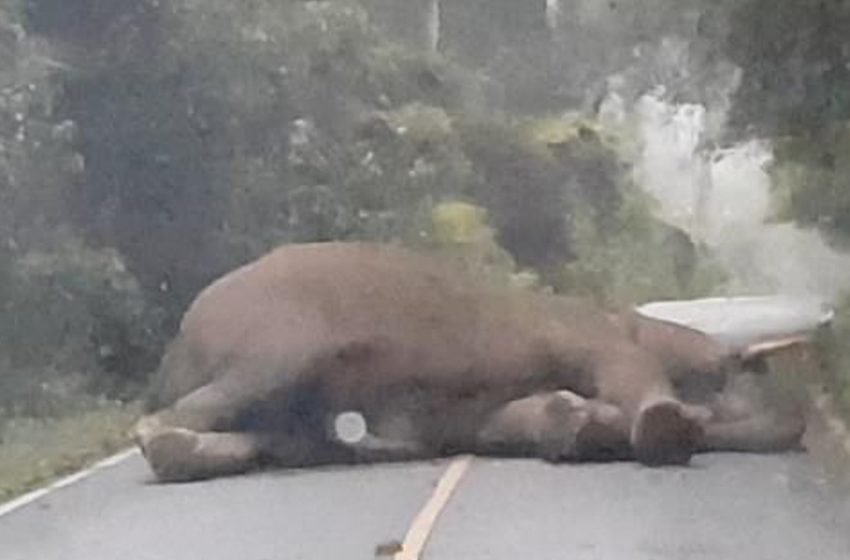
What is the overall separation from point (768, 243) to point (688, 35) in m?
1.30

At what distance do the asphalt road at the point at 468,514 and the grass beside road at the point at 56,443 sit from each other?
0.65 ft

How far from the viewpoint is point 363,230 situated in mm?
10914

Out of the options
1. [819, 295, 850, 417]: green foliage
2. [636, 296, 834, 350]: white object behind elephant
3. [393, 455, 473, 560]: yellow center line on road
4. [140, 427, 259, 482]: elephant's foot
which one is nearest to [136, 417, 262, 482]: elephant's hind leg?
[140, 427, 259, 482]: elephant's foot

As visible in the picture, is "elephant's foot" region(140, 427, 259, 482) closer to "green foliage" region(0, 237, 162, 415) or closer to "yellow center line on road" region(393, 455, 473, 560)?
"green foliage" region(0, 237, 162, 415)

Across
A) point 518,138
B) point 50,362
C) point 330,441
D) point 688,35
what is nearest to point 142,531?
point 330,441

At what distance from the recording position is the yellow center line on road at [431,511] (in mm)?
8070

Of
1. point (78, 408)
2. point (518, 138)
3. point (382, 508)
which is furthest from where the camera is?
point (518, 138)

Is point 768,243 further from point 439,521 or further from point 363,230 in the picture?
→ point 439,521

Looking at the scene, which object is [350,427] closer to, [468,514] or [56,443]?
[468,514]

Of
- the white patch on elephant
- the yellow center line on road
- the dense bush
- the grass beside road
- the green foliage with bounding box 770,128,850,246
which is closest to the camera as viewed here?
the yellow center line on road

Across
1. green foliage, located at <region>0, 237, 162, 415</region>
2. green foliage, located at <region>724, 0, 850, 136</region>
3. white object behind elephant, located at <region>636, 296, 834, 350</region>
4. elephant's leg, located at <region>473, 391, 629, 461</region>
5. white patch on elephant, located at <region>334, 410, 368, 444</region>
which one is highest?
green foliage, located at <region>724, 0, 850, 136</region>

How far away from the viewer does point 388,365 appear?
10.3 meters

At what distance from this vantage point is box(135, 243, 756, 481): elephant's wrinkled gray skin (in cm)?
1001

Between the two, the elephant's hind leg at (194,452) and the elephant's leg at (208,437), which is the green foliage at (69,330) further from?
the elephant's hind leg at (194,452)
